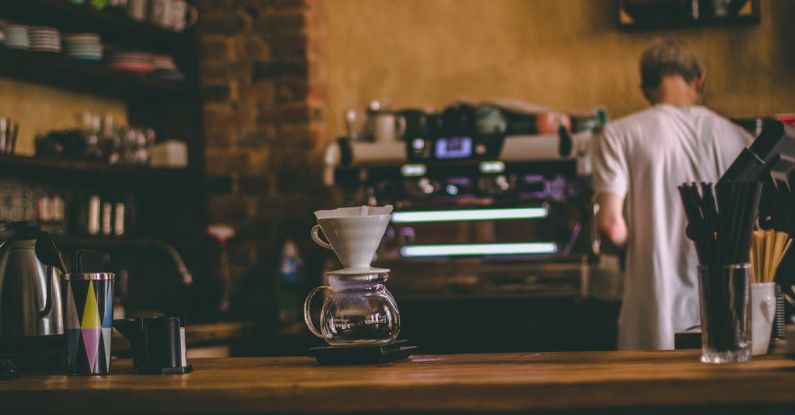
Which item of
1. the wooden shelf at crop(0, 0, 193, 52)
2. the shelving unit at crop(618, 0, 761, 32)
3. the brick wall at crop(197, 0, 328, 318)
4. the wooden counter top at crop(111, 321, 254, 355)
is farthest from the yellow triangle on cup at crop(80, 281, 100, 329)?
the shelving unit at crop(618, 0, 761, 32)

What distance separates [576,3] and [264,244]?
1.89m

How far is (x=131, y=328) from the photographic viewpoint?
69.9 inches

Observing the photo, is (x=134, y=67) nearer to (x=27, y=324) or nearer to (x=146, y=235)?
(x=146, y=235)

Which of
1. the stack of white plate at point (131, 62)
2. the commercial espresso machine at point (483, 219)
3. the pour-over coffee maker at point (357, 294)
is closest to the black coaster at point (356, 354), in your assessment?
the pour-over coffee maker at point (357, 294)

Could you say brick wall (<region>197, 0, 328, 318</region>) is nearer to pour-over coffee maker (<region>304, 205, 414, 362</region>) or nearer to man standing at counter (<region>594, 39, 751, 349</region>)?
man standing at counter (<region>594, 39, 751, 349</region>)

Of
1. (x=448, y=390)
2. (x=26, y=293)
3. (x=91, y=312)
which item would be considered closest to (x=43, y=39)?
(x=26, y=293)

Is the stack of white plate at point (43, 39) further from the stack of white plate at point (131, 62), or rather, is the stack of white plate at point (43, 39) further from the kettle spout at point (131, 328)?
the kettle spout at point (131, 328)

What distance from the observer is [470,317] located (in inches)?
161

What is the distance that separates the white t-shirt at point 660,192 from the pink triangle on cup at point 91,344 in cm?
180

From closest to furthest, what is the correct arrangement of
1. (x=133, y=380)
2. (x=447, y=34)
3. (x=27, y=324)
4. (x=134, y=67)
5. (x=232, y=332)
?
1. (x=133, y=380)
2. (x=27, y=324)
3. (x=232, y=332)
4. (x=134, y=67)
5. (x=447, y=34)

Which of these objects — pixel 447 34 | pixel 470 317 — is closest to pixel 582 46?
pixel 447 34

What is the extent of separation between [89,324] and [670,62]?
6.96 ft

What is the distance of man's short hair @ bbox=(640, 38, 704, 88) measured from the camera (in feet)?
10.5

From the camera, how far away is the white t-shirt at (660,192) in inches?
118
